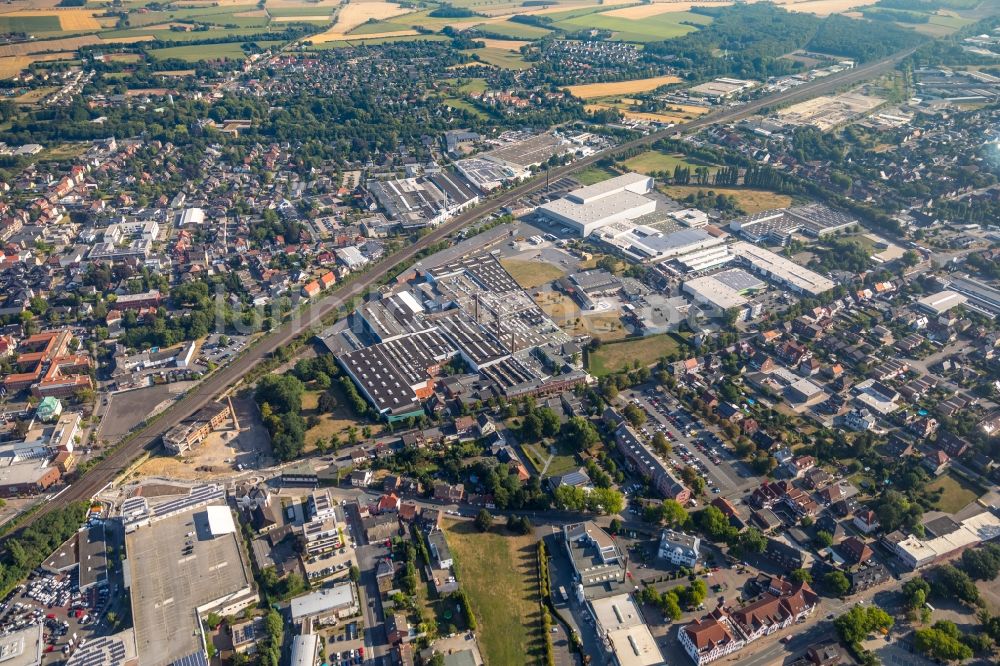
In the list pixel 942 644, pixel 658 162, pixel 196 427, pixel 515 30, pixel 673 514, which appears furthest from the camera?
pixel 515 30

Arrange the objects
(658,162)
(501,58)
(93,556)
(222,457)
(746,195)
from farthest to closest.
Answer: (501,58) → (658,162) → (746,195) → (222,457) → (93,556)

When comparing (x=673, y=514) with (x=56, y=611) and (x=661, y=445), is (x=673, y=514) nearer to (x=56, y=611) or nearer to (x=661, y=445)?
(x=661, y=445)

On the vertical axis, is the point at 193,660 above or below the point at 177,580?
below

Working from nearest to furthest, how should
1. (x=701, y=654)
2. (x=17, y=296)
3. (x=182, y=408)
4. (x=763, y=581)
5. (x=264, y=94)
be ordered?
(x=701, y=654) < (x=763, y=581) < (x=182, y=408) < (x=17, y=296) < (x=264, y=94)

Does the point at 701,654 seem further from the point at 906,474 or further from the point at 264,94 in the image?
the point at 264,94

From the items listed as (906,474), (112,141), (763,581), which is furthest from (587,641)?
(112,141)

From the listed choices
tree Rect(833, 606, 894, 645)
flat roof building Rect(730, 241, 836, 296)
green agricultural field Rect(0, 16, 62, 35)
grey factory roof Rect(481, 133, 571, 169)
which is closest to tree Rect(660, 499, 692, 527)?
tree Rect(833, 606, 894, 645)

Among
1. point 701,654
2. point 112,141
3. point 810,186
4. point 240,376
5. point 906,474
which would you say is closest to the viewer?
point 701,654

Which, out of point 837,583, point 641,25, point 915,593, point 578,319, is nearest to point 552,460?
point 837,583
